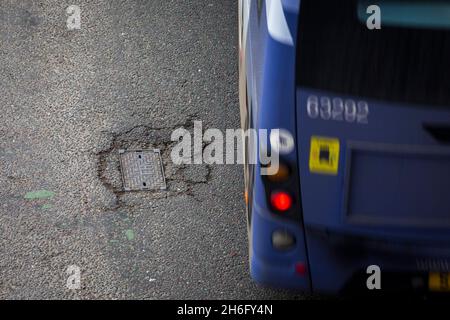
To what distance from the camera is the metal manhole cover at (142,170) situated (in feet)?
22.6

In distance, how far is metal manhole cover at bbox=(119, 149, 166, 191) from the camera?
6.88 m

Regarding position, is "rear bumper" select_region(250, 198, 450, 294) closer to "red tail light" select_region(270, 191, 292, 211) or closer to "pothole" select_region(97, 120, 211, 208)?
"red tail light" select_region(270, 191, 292, 211)

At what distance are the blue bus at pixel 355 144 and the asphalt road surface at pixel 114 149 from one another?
1033 millimetres

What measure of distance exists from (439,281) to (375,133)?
1.06 metres

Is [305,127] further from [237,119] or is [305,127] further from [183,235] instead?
[237,119]

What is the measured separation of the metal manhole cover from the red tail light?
2025 millimetres

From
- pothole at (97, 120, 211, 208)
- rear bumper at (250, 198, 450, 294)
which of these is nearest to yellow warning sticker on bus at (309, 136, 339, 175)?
rear bumper at (250, 198, 450, 294)

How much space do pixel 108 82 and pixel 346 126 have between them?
150 inches

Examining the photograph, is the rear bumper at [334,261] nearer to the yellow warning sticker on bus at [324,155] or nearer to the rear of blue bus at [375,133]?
the rear of blue bus at [375,133]

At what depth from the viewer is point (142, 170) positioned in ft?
23.0

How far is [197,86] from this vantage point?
7992mm

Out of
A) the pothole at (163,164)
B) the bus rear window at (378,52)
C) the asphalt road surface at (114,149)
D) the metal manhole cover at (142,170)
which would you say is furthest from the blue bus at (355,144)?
the metal manhole cover at (142,170)

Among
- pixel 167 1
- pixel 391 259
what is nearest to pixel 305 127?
pixel 391 259

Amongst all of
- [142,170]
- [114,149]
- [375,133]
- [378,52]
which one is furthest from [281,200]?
[114,149]
